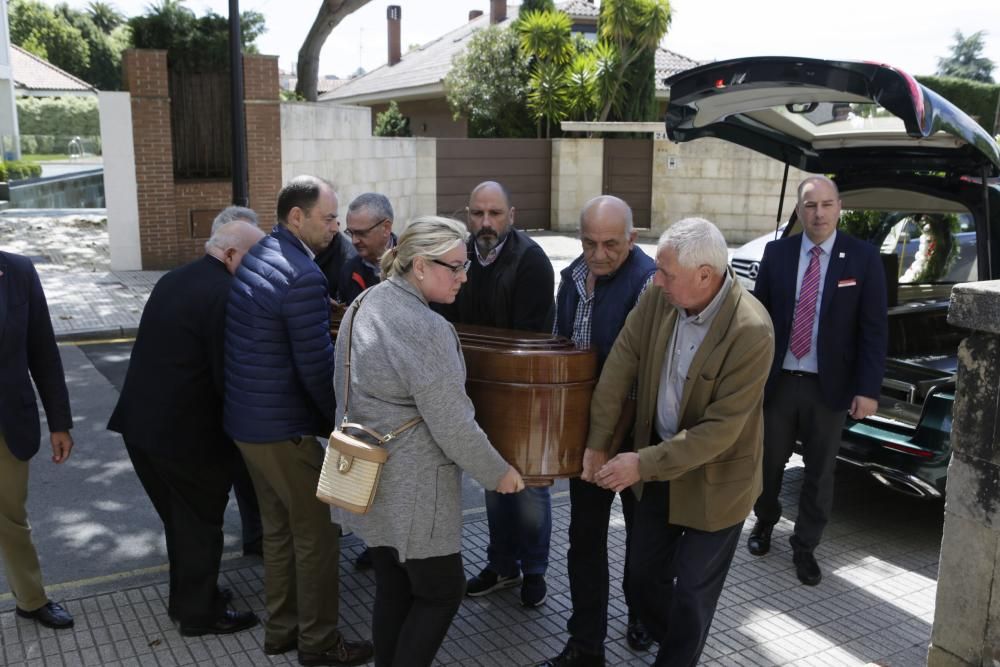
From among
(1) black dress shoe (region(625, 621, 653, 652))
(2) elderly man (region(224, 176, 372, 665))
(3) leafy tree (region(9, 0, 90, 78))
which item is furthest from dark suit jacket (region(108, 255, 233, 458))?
(3) leafy tree (region(9, 0, 90, 78))

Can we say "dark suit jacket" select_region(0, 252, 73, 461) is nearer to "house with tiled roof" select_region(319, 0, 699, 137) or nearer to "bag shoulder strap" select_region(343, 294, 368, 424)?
"bag shoulder strap" select_region(343, 294, 368, 424)

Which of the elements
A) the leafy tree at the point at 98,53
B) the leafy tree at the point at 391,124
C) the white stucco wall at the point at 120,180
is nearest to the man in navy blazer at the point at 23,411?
the white stucco wall at the point at 120,180

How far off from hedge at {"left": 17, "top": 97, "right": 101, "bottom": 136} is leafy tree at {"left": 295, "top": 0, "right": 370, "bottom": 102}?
3860 centimetres

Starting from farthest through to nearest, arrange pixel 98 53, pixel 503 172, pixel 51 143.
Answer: pixel 98 53
pixel 51 143
pixel 503 172

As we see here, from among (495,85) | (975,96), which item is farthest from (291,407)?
(975,96)

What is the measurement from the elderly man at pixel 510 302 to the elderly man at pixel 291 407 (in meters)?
0.86

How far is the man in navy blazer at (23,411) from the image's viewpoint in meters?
3.89

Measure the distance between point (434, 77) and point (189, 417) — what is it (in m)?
29.7

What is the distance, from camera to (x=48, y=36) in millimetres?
68125

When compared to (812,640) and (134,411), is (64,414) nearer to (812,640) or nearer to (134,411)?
(134,411)

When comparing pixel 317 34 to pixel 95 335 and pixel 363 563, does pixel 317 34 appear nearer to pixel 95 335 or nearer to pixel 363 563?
pixel 95 335

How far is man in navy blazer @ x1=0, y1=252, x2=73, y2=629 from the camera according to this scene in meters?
3.89

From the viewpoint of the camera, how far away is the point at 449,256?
120 inches

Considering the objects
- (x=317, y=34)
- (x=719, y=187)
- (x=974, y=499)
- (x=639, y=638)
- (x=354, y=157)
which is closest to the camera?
(x=974, y=499)
